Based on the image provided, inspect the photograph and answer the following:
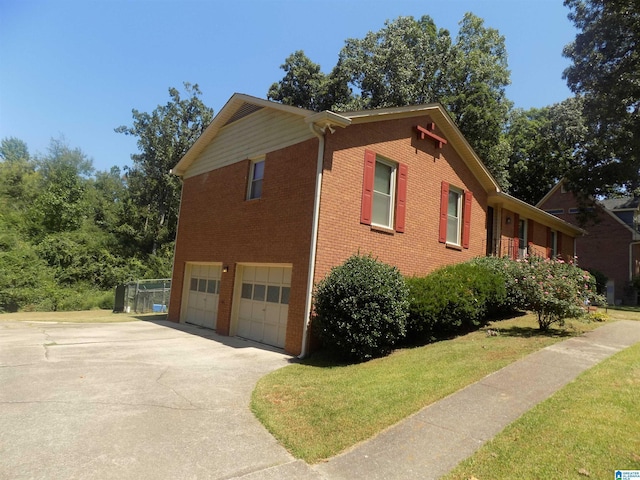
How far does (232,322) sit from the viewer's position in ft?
41.2

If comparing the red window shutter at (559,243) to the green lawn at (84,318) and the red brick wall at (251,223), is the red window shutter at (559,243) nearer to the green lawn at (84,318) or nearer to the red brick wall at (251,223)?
the red brick wall at (251,223)

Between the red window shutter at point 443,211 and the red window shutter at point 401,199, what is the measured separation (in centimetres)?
204

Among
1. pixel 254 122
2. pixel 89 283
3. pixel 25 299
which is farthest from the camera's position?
pixel 89 283

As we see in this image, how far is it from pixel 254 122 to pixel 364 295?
7.19m

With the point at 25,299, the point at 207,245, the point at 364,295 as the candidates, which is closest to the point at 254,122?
the point at 207,245

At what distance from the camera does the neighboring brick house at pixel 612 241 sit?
3022 cm

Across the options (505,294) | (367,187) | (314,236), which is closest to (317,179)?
(314,236)

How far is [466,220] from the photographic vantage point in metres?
14.4

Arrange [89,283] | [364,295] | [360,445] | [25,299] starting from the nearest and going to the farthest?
1. [360,445]
2. [364,295]
3. [25,299]
4. [89,283]

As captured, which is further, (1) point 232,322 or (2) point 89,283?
(2) point 89,283

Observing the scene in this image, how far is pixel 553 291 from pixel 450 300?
2.39 metres

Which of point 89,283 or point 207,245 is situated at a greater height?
point 207,245

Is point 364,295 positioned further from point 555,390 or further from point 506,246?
point 506,246

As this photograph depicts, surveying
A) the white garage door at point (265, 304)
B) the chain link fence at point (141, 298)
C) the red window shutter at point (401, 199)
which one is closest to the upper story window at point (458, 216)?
the red window shutter at point (401, 199)
